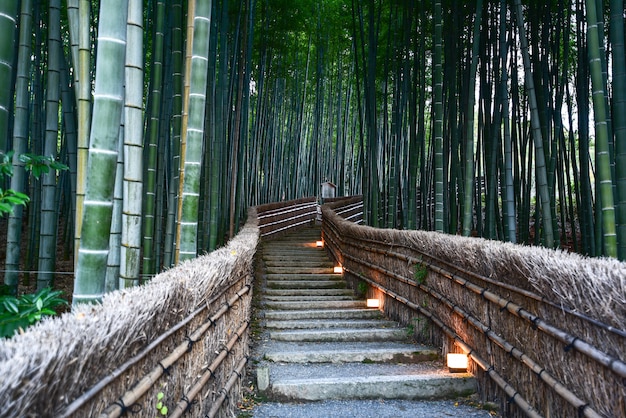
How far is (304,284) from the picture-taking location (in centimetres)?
530

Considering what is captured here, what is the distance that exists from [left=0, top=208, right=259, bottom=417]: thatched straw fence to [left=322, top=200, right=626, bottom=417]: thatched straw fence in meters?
1.27

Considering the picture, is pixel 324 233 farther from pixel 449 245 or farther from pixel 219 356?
pixel 219 356

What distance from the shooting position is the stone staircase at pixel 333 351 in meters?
2.59

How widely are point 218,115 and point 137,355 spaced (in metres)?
3.76

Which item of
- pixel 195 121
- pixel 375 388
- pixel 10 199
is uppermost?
pixel 195 121

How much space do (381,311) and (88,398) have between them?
3543 millimetres

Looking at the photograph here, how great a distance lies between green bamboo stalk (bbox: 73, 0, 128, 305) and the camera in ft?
5.55

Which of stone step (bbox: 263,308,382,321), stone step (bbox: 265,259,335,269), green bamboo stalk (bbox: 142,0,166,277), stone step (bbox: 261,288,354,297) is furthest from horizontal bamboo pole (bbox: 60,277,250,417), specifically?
stone step (bbox: 265,259,335,269)

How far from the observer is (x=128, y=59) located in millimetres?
2285

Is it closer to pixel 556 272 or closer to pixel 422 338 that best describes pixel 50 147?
pixel 422 338

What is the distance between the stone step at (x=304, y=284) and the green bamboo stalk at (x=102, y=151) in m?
3.61

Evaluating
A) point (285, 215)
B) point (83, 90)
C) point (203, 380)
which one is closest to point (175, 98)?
point (83, 90)

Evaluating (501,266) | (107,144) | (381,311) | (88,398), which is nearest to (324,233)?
(381,311)

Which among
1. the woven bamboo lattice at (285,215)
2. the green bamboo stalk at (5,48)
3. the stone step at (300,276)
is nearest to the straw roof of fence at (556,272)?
the green bamboo stalk at (5,48)
